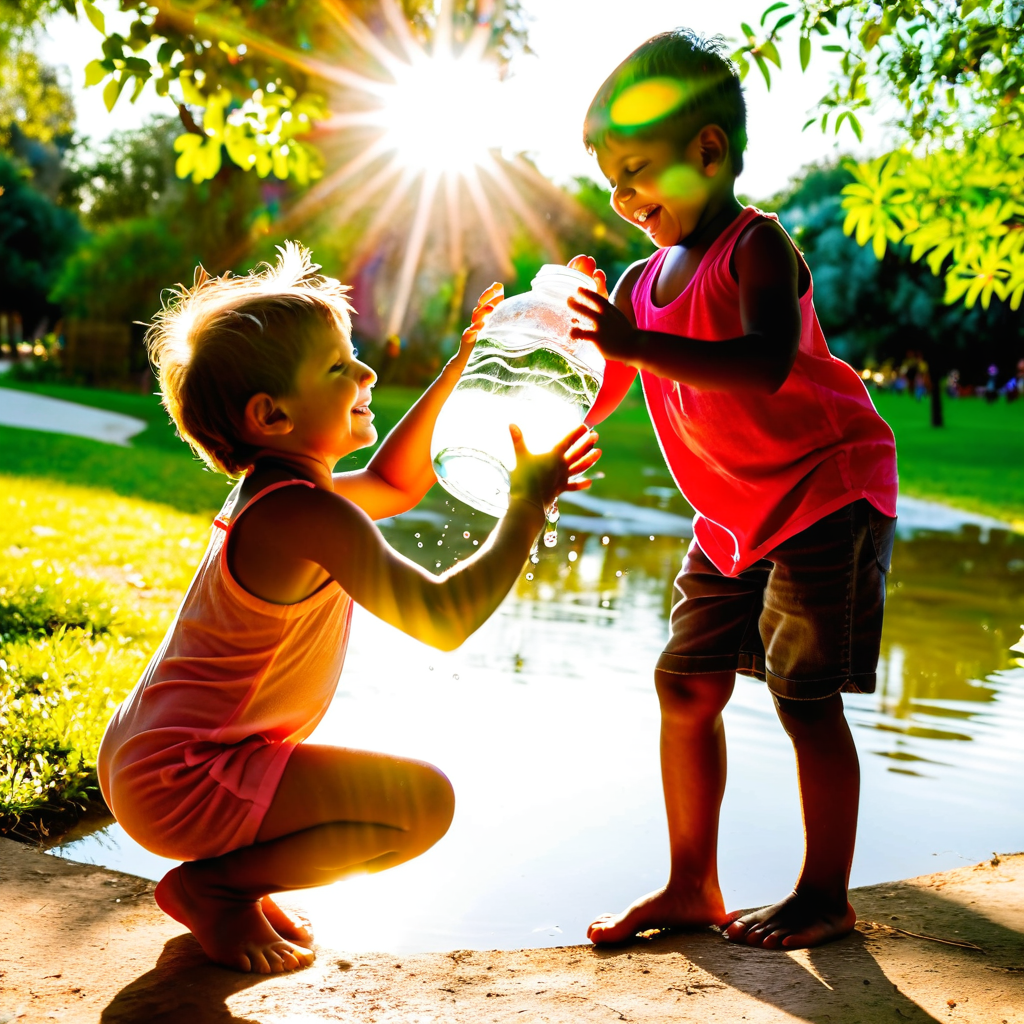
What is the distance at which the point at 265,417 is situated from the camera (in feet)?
7.08

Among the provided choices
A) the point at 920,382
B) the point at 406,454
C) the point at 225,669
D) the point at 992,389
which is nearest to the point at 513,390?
the point at 406,454

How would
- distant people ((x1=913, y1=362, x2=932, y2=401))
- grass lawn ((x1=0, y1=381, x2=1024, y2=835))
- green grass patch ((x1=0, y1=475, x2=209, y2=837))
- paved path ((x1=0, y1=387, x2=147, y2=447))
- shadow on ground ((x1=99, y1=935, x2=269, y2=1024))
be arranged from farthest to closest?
distant people ((x1=913, y1=362, x2=932, y2=401)) < paved path ((x1=0, y1=387, x2=147, y2=447)) < grass lawn ((x1=0, y1=381, x2=1024, y2=835)) < green grass patch ((x1=0, y1=475, x2=209, y2=837)) < shadow on ground ((x1=99, y1=935, x2=269, y2=1024))

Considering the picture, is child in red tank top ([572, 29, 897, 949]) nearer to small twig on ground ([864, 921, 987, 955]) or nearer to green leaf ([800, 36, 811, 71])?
small twig on ground ([864, 921, 987, 955])

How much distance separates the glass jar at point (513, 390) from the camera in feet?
8.80

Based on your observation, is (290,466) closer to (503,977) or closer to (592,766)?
(503,977)

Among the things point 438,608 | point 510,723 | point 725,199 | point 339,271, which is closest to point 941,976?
point 438,608

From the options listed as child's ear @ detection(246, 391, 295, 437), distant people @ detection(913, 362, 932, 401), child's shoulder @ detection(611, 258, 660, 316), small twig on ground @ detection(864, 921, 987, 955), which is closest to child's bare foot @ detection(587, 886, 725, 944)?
small twig on ground @ detection(864, 921, 987, 955)

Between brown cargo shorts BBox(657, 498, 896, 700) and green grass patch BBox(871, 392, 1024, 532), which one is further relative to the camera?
→ green grass patch BBox(871, 392, 1024, 532)

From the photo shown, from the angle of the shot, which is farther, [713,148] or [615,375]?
[615,375]

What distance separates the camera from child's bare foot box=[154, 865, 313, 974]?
206 cm

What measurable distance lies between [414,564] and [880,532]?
1.05 meters

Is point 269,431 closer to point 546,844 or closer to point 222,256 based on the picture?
point 546,844

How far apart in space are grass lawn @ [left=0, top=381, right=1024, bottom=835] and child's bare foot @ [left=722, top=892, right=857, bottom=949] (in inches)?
67.2

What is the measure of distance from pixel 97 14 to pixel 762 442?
2.23 meters
